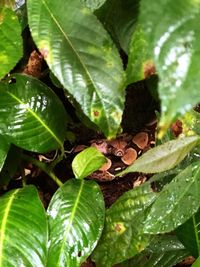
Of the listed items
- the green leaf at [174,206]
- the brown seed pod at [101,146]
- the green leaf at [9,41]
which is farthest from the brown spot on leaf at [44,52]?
the brown seed pod at [101,146]

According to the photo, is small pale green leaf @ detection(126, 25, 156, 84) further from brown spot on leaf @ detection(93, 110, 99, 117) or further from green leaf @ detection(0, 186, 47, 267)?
green leaf @ detection(0, 186, 47, 267)

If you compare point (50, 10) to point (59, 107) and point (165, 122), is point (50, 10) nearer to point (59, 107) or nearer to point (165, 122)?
point (59, 107)

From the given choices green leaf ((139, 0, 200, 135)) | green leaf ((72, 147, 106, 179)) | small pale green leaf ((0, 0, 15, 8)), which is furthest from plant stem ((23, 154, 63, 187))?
green leaf ((139, 0, 200, 135))

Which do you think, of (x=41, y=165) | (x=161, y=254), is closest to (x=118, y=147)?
(x=41, y=165)

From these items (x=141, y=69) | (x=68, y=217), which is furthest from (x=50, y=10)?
(x=68, y=217)

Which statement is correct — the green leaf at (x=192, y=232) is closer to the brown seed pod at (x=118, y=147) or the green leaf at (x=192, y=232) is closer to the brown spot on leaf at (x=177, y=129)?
the brown spot on leaf at (x=177, y=129)

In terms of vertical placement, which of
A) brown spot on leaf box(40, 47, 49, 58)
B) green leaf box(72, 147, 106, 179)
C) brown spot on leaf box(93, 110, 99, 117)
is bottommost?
green leaf box(72, 147, 106, 179)

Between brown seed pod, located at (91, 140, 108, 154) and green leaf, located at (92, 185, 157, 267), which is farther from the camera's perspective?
brown seed pod, located at (91, 140, 108, 154)

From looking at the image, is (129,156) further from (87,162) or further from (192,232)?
(192,232)

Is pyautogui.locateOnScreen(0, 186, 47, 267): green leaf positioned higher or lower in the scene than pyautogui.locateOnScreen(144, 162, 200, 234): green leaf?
higher
